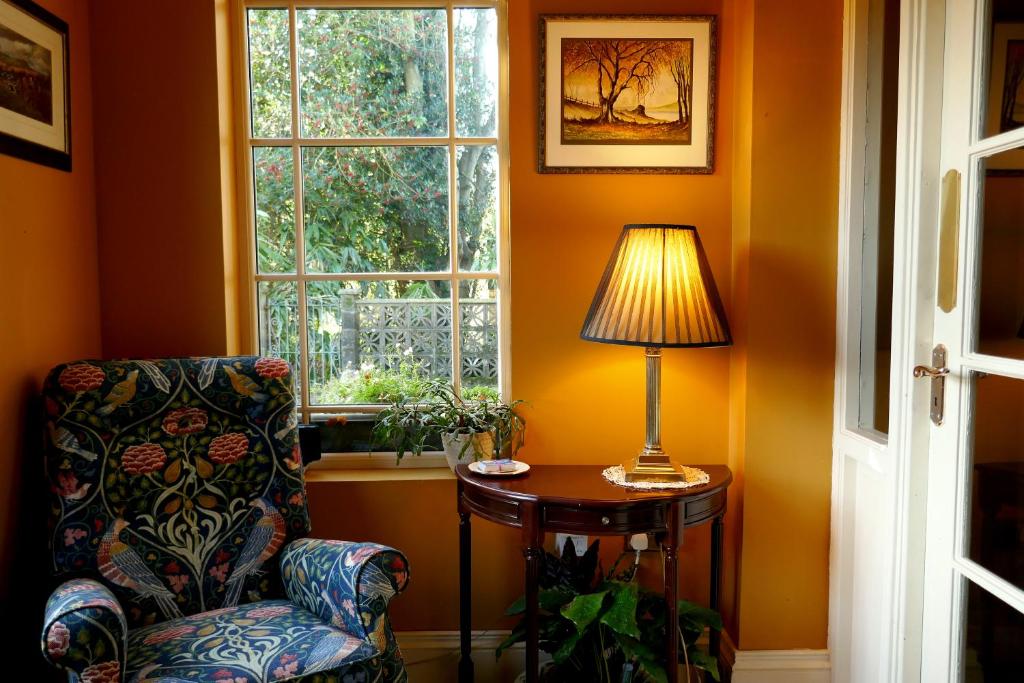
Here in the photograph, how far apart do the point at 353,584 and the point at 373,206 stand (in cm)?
124

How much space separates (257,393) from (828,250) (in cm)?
166

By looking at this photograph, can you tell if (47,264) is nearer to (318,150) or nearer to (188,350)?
(188,350)

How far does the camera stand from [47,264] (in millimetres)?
1974

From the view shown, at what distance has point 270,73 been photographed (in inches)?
93.5

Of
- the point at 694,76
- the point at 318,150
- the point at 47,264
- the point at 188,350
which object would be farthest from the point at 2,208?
the point at 694,76

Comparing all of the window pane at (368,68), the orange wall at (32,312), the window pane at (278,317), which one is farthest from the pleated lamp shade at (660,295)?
the orange wall at (32,312)

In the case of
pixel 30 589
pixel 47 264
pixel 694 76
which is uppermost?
pixel 694 76

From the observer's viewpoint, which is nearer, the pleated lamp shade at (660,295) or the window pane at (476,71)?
the pleated lamp shade at (660,295)

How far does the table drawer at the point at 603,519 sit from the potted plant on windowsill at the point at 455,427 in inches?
15.5

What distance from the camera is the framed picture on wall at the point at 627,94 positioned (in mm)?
2254

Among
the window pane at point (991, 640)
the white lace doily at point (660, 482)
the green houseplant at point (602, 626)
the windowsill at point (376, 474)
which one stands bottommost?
the green houseplant at point (602, 626)

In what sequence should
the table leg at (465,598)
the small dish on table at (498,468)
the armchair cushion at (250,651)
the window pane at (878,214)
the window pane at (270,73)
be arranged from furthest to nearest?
the window pane at (270,73), the table leg at (465,598), the small dish on table at (498,468), the window pane at (878,214), the armchair cushion at (250,651)

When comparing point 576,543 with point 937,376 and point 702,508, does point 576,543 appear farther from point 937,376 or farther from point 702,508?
point 937,376

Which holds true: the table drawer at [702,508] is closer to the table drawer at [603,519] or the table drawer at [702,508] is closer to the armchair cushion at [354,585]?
the table drawer at [603,519]
